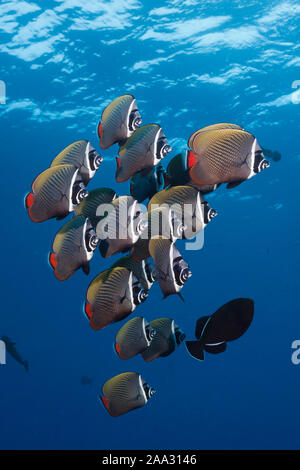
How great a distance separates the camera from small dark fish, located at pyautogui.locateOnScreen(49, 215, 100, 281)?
3.28 m

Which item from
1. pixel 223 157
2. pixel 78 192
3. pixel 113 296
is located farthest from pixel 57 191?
pixel 223 157

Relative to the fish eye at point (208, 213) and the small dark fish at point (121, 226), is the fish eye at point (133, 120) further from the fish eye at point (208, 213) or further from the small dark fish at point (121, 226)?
the fish eye at point (208, 213)

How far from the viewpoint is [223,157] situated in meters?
3.03

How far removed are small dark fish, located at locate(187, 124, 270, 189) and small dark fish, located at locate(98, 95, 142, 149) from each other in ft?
3.09

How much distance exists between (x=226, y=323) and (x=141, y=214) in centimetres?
128

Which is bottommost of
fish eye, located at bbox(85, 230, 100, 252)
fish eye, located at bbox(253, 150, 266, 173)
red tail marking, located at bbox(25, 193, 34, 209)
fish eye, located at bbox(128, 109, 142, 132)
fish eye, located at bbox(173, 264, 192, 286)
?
fish eye, located at bbox(173, 264, 192, 286)

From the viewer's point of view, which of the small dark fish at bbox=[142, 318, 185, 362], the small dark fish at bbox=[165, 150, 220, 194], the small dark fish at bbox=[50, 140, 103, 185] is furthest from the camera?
the small dark fish at bbox=[142, 318, 185, 362]

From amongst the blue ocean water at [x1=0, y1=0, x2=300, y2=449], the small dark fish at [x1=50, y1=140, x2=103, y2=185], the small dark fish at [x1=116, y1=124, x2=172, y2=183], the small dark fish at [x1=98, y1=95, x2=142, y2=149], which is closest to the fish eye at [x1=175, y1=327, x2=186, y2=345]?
the small dark fish at [x1=116, y1=124, x2=172, y2=183]

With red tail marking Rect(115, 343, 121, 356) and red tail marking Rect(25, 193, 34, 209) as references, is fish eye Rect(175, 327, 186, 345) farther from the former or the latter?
red tail marking Rect(25, 193, 34, 209)

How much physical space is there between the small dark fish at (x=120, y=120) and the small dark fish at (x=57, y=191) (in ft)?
2.56

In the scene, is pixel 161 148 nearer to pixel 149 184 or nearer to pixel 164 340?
pixel 149 184

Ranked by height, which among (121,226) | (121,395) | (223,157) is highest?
(223,157)

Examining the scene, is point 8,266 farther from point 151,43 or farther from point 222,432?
point 222,432

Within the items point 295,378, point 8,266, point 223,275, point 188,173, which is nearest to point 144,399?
point 188,173
